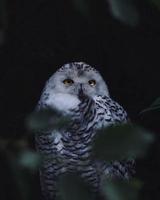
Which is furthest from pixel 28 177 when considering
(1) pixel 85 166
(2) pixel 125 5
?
(1) pixel 85 166

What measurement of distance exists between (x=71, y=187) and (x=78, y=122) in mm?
2763

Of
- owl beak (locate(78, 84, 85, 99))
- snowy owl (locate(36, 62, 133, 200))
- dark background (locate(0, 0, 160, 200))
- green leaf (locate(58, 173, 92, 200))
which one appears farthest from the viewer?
dark background (locate(0, 0, 160, 200))

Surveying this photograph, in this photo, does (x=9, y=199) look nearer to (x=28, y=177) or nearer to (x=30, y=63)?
(x=30, y=63)

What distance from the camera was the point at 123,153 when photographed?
988 millimetres

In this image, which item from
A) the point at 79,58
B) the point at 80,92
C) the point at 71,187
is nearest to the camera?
the point at 71,187

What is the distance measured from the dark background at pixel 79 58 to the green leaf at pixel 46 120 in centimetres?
292

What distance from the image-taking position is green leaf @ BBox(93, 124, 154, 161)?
97cm

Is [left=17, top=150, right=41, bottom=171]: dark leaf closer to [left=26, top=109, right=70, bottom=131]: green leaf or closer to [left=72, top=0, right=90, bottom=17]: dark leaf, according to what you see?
[left=26, top=109, right=70, bottom=131]: green leaf

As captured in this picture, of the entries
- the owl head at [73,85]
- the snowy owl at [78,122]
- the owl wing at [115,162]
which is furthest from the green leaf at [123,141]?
the owl head at [73,85]

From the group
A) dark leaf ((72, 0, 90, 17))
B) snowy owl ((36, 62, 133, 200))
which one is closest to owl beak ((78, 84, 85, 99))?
snowy owl ((36, 62, 133, 200))

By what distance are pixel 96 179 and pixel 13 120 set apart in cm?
71

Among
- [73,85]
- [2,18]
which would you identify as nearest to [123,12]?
[2,18]

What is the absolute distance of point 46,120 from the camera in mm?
1011

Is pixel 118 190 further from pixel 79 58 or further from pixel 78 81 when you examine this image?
pixel 79 58
